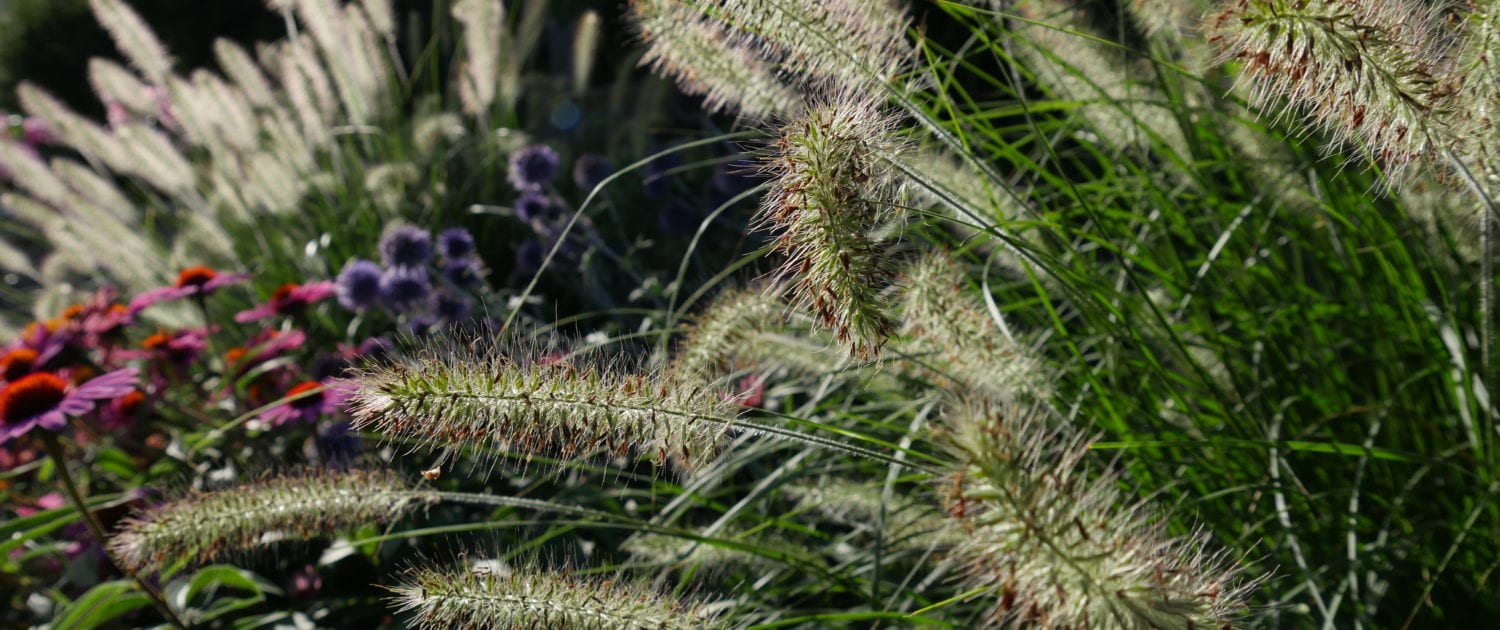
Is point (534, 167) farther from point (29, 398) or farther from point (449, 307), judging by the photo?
point (29, 398)

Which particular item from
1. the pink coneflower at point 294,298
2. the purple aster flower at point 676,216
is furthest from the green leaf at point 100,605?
the purple aster flower at point 676,216

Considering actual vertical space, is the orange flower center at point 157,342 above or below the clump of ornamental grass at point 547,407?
below

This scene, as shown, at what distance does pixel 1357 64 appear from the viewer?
1.03 metres

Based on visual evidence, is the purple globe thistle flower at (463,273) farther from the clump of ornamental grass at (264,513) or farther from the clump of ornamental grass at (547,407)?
the clump of ornamental grass at (547,407)

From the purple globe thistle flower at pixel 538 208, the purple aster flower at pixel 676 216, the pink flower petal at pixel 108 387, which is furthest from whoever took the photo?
the purple aster flower at pixel 676 216

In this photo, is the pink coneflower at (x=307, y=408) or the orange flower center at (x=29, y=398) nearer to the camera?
the orange flower center at (x=29, y=398)

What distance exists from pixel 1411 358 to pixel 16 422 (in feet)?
9.88

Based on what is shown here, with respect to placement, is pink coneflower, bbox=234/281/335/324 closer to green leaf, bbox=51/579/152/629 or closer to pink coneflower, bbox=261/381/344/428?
pink coneflower, bbox=261/381/344/428

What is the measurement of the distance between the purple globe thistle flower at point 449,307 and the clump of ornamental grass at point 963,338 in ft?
5.62

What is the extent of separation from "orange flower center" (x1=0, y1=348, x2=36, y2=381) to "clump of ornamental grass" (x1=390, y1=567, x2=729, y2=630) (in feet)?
7.00

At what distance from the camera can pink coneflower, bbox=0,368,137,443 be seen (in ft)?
7.20

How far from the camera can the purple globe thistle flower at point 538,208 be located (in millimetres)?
3477

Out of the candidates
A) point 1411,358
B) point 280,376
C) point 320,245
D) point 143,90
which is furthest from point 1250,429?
point 143,90

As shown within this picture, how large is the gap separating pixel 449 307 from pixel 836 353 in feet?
6.18
